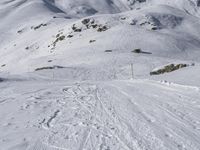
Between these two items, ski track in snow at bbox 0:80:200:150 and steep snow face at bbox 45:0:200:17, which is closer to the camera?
ski track in snow at bbox 0:80:200:150

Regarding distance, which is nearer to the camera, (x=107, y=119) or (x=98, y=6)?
(x=107, y=119)

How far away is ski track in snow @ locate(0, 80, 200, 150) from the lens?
8.38 m

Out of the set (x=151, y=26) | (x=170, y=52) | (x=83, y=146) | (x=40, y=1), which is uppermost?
(x=40, y=1)

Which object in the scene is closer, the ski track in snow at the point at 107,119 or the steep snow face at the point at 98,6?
the ski track in snow at the point at 107,119

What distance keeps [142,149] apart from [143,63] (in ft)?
97.2

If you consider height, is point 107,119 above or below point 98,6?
below

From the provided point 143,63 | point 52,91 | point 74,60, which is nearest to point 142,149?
point 52,91

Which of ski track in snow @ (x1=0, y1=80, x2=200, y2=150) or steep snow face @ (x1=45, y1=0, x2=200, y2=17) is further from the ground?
steep snow face @ (x1=45, y1=0, x2=200, y2=17)

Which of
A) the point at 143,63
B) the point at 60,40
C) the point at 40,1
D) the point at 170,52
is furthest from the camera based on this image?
the point at 40,1

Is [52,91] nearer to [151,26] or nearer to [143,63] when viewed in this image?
[143,63]

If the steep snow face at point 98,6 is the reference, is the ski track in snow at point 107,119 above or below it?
below

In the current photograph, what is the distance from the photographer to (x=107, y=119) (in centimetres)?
1052

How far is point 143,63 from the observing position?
37062mm

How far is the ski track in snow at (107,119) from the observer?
8375 millimetres
